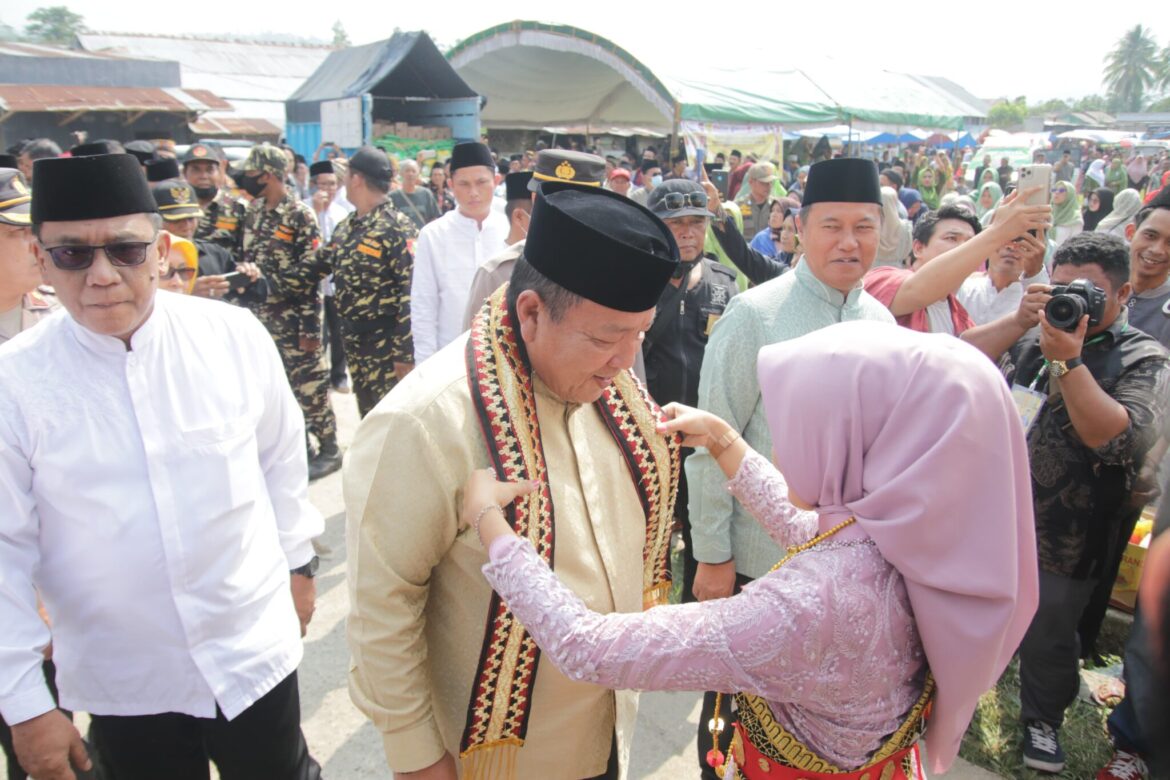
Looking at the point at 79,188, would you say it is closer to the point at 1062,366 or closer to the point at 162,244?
the point at 162,244

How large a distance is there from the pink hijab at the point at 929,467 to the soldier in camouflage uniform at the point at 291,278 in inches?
178

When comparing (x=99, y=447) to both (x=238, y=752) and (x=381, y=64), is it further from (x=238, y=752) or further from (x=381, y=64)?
(x=381, y=64)

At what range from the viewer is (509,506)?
1457 millimetres

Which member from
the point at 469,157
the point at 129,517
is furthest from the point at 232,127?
the point at 129,517

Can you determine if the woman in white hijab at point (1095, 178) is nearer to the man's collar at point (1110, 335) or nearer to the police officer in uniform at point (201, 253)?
the man's collar at point (1110, 335)

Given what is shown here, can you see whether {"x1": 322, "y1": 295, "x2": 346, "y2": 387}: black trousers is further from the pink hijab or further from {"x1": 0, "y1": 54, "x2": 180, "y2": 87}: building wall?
{"x1": 0, "y1": 54, "x2": 180, "y2": 87}: building wall

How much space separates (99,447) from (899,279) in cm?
287

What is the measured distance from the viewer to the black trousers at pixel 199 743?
187 cm

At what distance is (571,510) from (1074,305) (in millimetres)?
1994

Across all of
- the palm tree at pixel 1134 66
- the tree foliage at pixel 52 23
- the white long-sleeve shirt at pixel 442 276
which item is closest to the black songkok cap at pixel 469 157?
the white long-sleeve shirt at pixel 442 276

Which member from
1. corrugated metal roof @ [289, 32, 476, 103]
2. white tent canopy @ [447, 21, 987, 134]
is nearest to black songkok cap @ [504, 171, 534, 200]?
white tent canopy @ [447, 21, 987, 134]

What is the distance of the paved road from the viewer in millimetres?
2836

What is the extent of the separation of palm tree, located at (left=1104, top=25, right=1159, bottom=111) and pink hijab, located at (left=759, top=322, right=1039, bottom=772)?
136130 millimetres

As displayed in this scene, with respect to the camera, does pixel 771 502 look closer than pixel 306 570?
Yes
